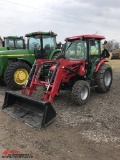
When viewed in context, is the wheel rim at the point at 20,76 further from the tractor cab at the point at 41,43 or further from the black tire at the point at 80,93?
the black tire at the point at 80,93

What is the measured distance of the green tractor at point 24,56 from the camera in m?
8.88

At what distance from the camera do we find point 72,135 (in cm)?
477

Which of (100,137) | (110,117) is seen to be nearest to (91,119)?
(110,117)

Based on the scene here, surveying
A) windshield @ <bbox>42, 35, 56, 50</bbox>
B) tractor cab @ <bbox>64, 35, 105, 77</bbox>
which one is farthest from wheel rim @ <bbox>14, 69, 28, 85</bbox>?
tractor cab @ <bbox>64, 35, 105, 77</bbox>

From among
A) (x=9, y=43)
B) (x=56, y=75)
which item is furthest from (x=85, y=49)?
(x=9, y=43)

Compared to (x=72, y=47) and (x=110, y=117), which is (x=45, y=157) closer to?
(x=110, y=117)

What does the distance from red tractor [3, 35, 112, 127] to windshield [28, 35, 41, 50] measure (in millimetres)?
2492

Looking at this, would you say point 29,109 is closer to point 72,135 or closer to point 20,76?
point 72,135

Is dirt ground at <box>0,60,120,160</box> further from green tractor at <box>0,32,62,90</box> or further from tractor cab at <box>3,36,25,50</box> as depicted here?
tractor cab at <box>3,36,25,50</box>

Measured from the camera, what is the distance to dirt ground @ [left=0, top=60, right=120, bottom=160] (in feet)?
13.2

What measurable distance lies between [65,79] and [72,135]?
237cm

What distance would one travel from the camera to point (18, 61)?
9.48 meters

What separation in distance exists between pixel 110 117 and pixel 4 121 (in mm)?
2554

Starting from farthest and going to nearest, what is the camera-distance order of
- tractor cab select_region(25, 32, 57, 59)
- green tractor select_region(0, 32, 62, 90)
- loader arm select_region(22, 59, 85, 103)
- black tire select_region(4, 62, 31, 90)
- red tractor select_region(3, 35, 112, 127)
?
tractor cab select_region(25, 32, 57, 59)
green tractor select_region(0, 32, 62, 90)
black tire select_region(4, 62, 31, 90)
loader arm select_region(22, 59, 85, 103)
red tractor select_region(3, 35, 112, 127)
